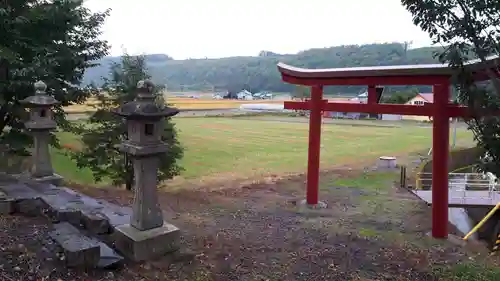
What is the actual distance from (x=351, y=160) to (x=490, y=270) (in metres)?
16.4

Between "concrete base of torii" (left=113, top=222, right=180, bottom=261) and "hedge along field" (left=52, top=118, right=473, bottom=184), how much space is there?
8.74m

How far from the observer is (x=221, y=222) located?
27.0 feet

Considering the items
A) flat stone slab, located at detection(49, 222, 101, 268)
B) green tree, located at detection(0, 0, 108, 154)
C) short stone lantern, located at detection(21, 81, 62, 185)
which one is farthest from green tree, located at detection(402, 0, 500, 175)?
green tree, located at detection(0, 0, 108, 154)

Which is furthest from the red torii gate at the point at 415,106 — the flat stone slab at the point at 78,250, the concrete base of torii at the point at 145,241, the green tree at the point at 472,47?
the flat stone slab at the point at 78,250

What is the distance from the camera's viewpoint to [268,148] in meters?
26.9

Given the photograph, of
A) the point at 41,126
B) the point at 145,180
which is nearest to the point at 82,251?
the point at 145,180

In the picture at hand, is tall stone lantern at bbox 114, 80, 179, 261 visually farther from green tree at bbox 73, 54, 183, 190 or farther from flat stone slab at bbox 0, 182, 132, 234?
green tree at bbox 73, 54, 183, 190

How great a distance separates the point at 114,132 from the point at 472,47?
29.5 feet

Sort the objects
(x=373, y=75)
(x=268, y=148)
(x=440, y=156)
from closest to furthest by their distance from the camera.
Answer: (x=440, y=156), (x=373, y=75), (x=268, y=148)

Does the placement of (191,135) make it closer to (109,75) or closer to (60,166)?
(60,166)

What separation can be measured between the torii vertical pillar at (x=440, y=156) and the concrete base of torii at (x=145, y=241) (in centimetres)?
543

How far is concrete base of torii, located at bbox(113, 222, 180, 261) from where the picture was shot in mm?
4996

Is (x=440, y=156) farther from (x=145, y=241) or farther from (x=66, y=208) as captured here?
(x=66, y=208)

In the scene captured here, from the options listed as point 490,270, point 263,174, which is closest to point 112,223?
point 490,270
